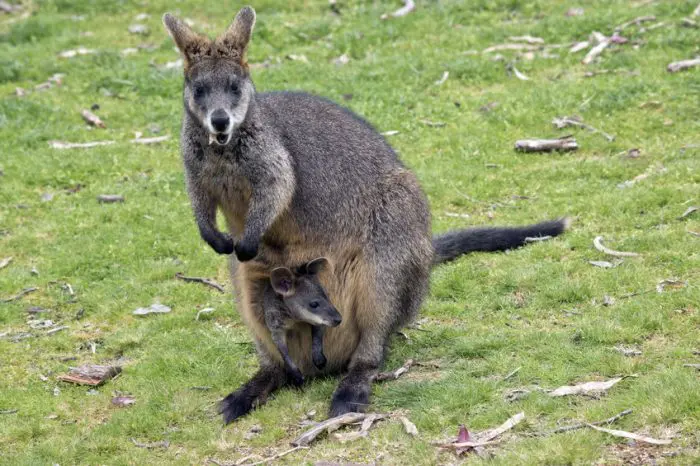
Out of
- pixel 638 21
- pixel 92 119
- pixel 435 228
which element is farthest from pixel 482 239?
pixel 638 21

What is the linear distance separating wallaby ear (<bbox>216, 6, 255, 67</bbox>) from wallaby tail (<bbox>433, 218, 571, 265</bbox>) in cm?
238

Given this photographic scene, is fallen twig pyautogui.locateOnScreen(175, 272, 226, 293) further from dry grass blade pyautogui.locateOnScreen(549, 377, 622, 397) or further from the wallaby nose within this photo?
dry grass blade pyautogui.locateOnScreen(549, 377, 622, 397)

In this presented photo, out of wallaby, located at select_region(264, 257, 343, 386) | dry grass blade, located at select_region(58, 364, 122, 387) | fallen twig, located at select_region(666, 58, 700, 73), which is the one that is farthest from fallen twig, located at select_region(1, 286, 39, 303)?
fallen twig, located at select_region(666, 58, 700, 73)

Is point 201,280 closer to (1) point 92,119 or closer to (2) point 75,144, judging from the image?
(2) point 75,144

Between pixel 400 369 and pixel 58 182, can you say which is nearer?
pixel 400 369

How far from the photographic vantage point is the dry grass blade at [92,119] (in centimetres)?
1207

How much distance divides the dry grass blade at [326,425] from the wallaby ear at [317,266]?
0.95m

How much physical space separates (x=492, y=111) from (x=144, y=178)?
12.5 feet

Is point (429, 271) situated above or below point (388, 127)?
above

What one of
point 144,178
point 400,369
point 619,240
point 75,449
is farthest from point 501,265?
point 144,178

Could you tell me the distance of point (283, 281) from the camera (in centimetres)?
633

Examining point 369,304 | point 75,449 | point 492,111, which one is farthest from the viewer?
point 492,111

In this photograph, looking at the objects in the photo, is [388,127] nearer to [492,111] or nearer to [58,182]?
[492,111]

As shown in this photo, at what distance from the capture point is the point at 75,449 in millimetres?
5961
